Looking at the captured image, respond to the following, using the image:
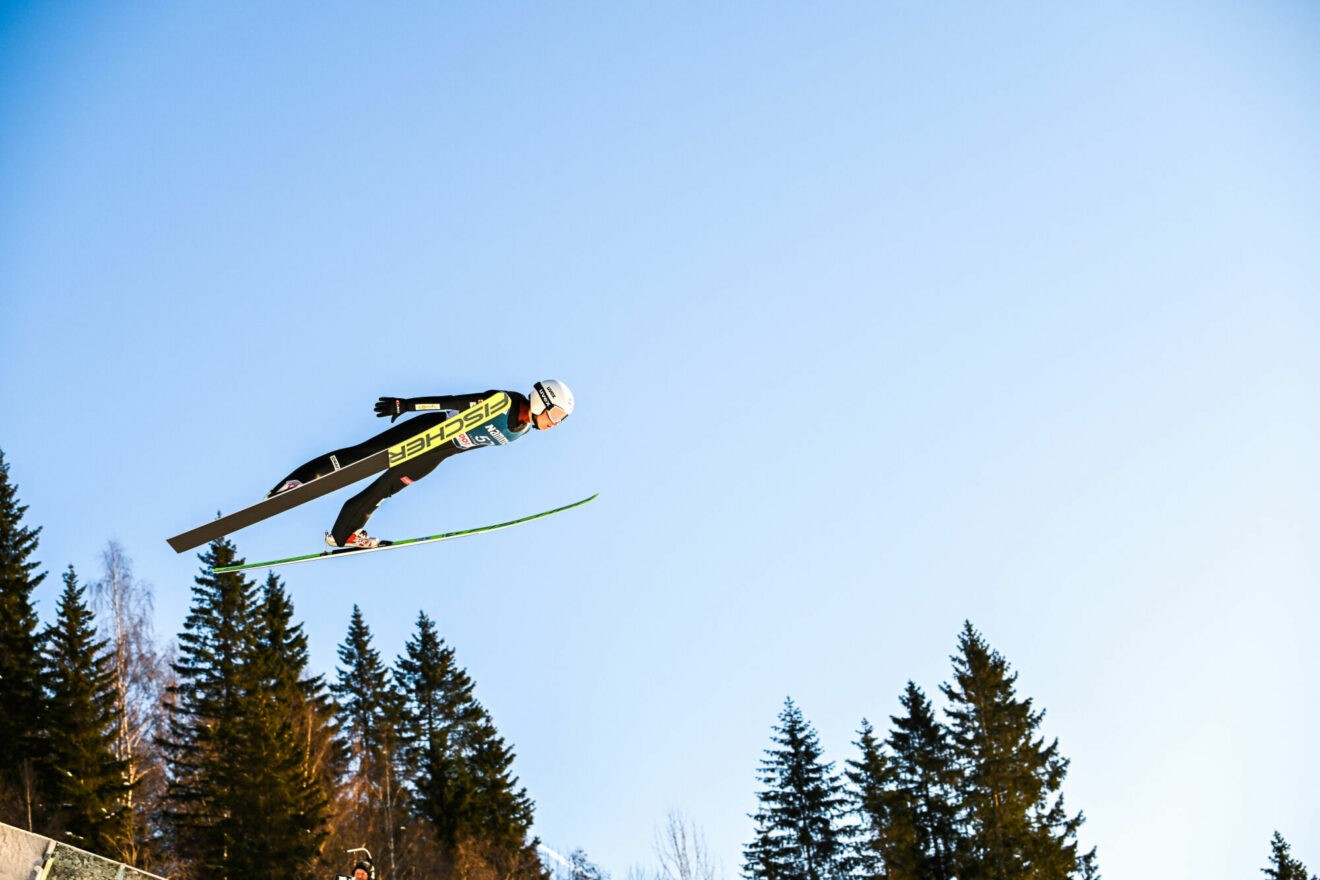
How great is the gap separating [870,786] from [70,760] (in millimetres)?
18972

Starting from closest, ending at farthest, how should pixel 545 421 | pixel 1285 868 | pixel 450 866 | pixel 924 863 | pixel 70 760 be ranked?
pixel 545 421
pixel 70 760
pixel 924 863
pixel 1285 868
pixel 450 866

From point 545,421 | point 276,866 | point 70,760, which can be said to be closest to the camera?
point 545,421

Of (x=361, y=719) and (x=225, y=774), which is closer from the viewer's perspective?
(x=225, y=774)

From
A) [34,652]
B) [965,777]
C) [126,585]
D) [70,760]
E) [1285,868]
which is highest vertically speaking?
[126,585]

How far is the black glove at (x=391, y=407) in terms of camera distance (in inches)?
456

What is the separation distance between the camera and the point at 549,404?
11891 millimetres

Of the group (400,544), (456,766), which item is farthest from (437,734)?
(400,544)

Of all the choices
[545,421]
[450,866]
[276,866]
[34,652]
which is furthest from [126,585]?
[545,421]

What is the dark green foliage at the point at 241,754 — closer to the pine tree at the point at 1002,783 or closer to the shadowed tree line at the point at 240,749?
the shadowed tree line at the point at 240,749

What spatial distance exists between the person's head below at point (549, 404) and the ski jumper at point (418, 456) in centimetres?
9

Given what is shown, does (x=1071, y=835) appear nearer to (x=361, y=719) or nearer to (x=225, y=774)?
(x=225, y=774)

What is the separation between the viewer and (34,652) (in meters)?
30.6

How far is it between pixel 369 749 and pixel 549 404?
104 ft

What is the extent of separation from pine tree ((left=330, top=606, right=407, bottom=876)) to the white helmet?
21.8m
